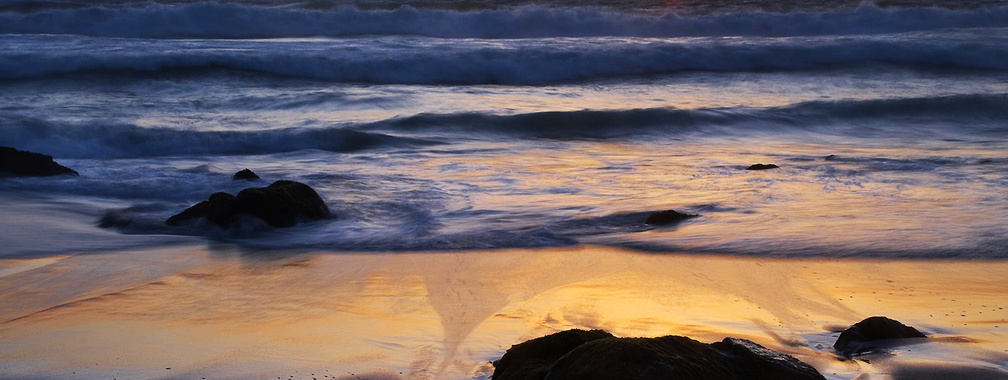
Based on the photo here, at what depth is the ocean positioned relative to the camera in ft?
18.4

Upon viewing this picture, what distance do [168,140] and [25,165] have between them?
2.38m

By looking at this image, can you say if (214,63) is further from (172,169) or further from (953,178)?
(953,178)

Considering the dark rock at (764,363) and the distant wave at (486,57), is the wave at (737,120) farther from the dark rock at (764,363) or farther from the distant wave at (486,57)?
the dark rock at (764,363)

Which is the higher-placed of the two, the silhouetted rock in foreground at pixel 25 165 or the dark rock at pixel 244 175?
the silhouetted rock in foreground at pixel 25 165

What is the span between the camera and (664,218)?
5.62 metres

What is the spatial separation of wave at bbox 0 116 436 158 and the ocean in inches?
1.5

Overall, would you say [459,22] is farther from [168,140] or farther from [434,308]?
[434,308]

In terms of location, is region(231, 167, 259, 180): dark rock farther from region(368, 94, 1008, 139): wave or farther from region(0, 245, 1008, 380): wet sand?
region(368, 94, 1008, 139): wave

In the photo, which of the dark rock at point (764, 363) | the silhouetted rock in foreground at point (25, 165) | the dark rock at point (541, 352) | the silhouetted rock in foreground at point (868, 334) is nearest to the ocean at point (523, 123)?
the silhouetted rock in foreground at point (25, 165)

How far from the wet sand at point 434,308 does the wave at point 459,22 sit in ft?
54.6

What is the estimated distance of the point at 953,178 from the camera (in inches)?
274

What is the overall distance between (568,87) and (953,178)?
7.97m

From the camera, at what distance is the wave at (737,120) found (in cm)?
1056

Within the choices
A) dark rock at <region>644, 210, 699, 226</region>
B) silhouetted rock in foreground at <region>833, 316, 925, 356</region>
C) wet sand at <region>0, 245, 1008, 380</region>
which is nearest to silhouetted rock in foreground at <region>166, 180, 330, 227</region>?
wet sand at <region>0, 245, 1008, 380</region>
